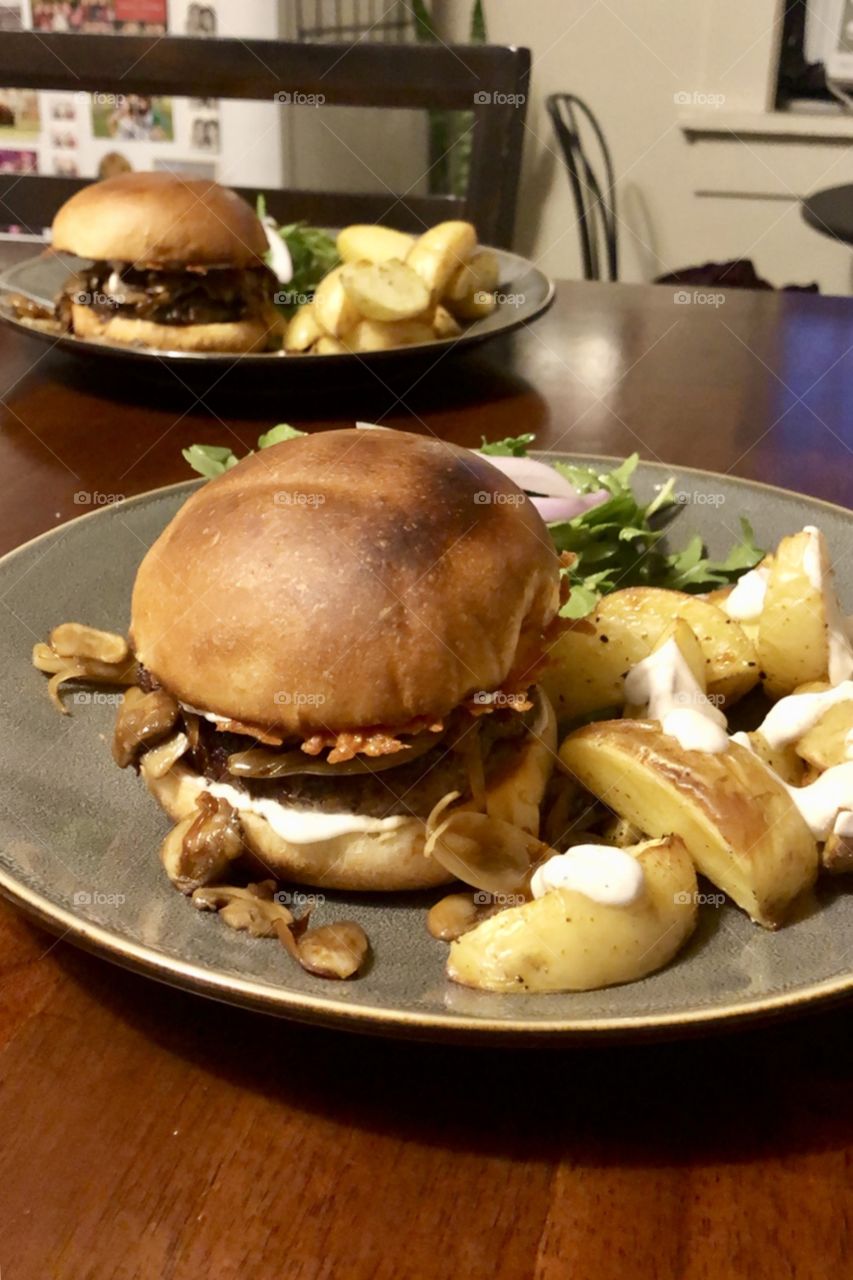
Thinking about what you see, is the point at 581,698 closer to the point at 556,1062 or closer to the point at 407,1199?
the point at 556,1062

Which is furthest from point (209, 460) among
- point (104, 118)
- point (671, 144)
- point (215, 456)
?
point (671, 144)

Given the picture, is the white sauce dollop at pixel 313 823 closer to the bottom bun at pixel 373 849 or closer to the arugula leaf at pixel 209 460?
the bottom bun at pixel 373 849

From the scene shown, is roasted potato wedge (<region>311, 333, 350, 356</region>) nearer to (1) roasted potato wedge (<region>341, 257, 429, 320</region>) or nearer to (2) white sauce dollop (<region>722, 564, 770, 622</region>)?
(1) roasted potato wedge (<region>341, 257, 429, 320</region>)

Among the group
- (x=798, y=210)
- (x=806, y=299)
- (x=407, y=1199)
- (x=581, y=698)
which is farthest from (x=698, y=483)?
(x=798, y=210)

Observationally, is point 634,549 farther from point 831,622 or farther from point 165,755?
point 165,755

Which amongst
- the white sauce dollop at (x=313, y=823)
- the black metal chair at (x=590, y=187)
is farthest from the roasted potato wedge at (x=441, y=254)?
the black metal chair at (x=590, y=187)

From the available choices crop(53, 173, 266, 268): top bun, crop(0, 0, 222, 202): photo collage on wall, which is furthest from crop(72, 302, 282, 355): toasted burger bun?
crop(0, 0, 222, 202): photo collage on wall

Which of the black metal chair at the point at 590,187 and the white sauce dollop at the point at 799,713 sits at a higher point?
the white sauce dollop at the point at 799,713
